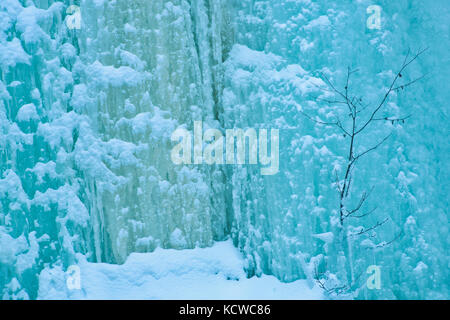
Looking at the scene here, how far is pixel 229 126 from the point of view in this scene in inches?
130

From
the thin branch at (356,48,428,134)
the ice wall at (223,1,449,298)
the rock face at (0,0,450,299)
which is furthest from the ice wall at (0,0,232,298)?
the thin branch at (356,48,428,134)

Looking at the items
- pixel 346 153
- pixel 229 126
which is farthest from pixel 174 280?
pixel 346 153

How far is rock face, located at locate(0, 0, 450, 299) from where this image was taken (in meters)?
A: 3.06

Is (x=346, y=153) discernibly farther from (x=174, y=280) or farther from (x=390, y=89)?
(x=174, y=280)

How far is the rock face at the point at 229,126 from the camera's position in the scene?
10.0 feet

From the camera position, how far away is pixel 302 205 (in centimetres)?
321

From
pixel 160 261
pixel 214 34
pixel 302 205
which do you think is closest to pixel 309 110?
pixel 302 205

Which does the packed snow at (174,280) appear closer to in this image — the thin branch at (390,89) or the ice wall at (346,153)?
the ice wall at (346,153)

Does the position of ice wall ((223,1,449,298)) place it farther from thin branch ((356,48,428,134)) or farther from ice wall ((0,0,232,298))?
ice wall ((0,0,232,298))

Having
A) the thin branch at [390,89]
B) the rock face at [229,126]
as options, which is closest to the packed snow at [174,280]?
the rock face at [229,126]

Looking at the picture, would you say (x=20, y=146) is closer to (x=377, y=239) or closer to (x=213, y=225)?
(x=213, y=225)

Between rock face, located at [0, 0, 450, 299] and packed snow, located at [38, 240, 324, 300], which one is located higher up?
rock face, located at [0, 0, 450, 299]

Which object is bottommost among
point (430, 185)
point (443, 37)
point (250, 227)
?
point (250, 227)
